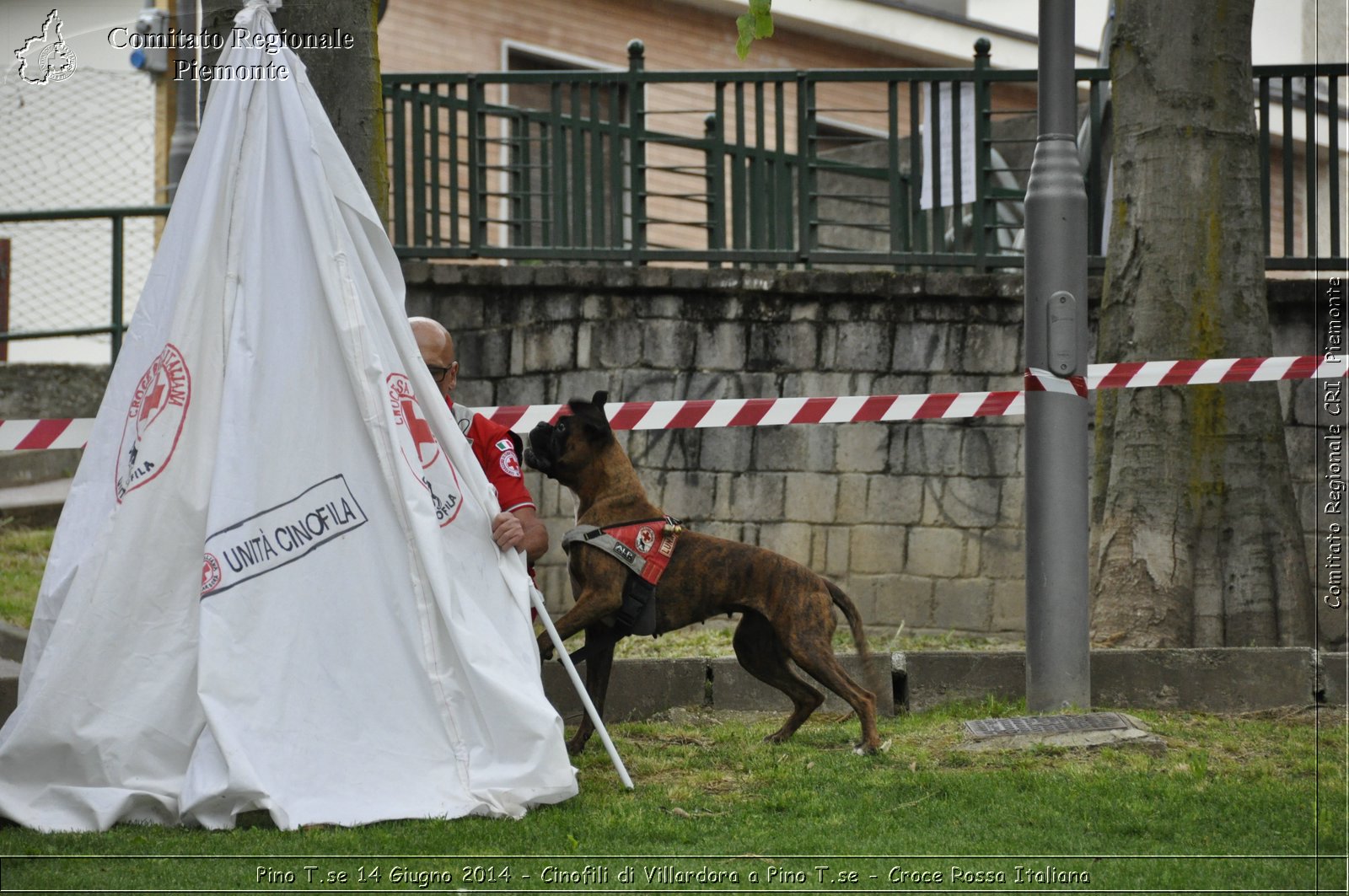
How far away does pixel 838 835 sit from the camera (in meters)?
4.41

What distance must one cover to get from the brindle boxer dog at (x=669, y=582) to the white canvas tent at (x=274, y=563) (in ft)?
2.36

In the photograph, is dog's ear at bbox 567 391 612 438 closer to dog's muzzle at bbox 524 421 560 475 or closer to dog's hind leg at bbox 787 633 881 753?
dog's muzzle at bbox 524 421 560 475

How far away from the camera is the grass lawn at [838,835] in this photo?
12.8 feet

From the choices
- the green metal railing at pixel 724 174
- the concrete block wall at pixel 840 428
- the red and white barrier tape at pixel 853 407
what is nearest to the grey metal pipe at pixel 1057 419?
the red and white barrier tape at pixel 853 407

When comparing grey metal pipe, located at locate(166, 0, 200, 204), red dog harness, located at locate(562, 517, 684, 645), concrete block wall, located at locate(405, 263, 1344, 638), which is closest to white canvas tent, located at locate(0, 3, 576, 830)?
red dog harness, located at locate(562, 517, 684, 645)

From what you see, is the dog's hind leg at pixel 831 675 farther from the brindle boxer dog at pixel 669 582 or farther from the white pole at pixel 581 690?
the white pole at pixel 581 690

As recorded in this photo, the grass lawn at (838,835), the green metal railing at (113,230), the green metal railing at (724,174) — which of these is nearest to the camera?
the grass lawn at (838,835)

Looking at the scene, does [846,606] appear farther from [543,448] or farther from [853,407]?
[853,407]

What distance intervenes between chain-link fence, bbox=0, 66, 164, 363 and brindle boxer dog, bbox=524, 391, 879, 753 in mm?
6592

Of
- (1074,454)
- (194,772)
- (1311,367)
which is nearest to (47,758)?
(194,772)

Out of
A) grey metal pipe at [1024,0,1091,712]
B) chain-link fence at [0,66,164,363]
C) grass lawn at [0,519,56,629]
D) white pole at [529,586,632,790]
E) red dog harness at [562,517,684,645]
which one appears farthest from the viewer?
chain-link fence at [0,66,164,363]

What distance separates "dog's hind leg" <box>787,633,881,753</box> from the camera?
5.69 metres

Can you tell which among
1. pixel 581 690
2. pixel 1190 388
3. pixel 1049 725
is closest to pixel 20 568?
pixel 581 690

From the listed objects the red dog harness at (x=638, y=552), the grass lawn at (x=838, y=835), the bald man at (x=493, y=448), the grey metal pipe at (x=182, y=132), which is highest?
the grey metal pipe at (x=182, y=132)
